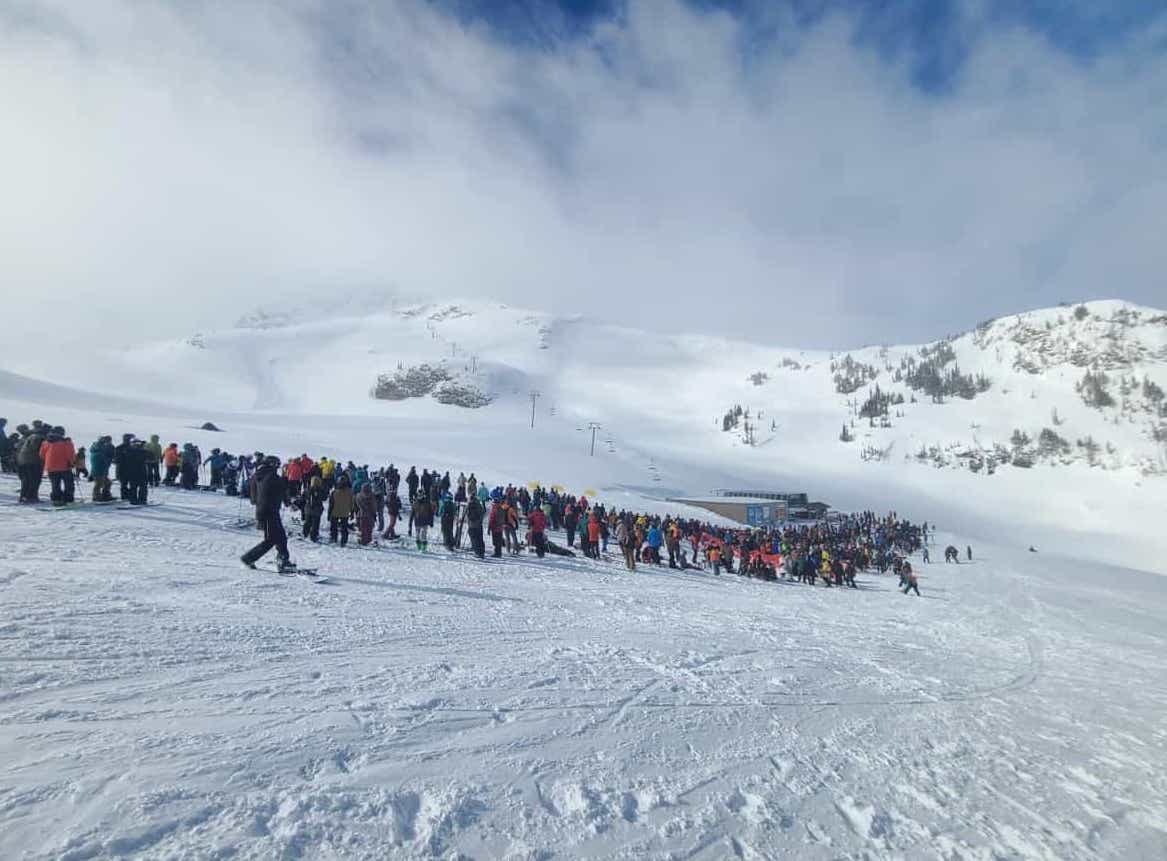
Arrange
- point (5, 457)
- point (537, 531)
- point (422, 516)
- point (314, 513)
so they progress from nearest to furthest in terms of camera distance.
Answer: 1. point (314, 513)
2. point (422, 516)
3. point (5, 457)
4. point (537, 531)

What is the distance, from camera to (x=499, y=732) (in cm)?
377

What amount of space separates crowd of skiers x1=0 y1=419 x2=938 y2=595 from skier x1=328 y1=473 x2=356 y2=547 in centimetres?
2

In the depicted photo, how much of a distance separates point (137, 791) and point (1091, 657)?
41.6 ft

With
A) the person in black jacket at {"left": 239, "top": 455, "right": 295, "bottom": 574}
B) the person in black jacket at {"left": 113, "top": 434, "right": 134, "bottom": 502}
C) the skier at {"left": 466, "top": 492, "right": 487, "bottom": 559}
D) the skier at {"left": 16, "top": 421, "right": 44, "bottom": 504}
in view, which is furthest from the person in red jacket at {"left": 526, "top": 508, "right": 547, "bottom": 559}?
the skier at {"left": 16, "top": 421, "right": 44, "bottom": 504}

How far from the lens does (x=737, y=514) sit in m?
51.4

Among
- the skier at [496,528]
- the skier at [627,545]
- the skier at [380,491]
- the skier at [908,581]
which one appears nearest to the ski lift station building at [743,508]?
the skier at [908,581]

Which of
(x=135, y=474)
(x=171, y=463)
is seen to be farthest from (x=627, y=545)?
(x=171, y=463)

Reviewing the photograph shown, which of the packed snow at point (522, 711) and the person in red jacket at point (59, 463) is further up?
the person in red jacket at point (59, 463)

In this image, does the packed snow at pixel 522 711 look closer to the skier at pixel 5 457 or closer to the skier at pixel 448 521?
the skier at pixel 448 521

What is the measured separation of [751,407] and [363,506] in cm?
11102

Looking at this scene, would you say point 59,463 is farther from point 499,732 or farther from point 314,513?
point 499,732

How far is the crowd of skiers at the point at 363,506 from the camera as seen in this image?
10281 millimetres

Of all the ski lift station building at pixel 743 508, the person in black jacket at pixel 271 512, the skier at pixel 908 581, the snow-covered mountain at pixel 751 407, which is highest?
the snow-covered mountain at pixel 751 407

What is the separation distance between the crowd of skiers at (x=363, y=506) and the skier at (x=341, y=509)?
2 centimetres
